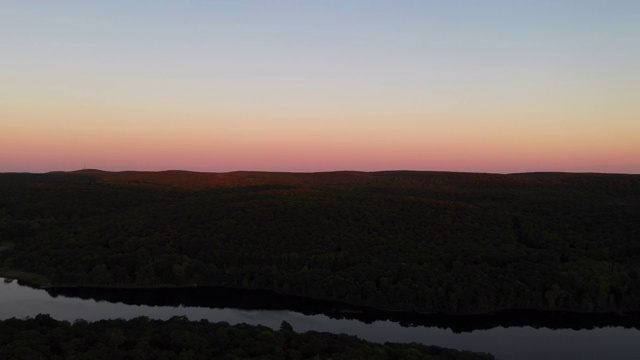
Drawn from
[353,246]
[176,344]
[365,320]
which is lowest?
[365,320]

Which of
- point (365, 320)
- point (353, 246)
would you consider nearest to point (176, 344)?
point (365, 320)

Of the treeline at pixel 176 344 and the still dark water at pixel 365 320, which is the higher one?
the treeline at pixel 176 344

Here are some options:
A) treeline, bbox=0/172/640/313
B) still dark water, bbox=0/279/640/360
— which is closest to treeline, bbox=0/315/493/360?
still dark water, bbox=0/279/640/360

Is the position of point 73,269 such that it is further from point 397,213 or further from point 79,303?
point 397,213

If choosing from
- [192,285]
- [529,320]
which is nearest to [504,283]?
[529,320]

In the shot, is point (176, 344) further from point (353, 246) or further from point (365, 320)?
point (353, 246)

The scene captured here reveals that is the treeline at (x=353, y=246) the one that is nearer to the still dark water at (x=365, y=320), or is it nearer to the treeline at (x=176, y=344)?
the still dark water at (x=365, y=320)

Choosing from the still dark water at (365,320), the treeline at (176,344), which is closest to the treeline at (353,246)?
the still dark water at (365,320)
